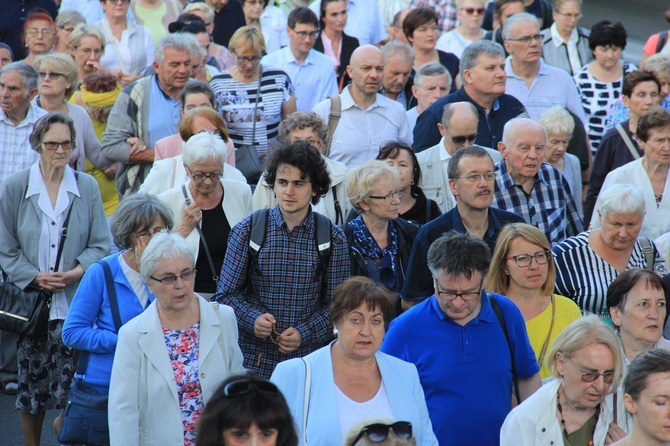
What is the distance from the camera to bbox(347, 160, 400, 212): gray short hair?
7008mm

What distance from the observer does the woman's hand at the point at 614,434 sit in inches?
202

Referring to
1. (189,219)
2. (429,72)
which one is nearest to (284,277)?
(189,219)

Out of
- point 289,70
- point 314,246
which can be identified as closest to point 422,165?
point 314,246

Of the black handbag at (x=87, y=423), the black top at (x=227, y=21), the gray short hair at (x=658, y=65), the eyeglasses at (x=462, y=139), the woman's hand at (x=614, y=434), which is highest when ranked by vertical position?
the black top at (x=227, y=21)

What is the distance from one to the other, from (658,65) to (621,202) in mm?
3779

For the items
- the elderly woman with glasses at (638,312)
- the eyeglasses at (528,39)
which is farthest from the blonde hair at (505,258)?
the eyeglasses at (528,39)

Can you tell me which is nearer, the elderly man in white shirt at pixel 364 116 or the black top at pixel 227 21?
the elderly man in white shirt at pixel 364 116

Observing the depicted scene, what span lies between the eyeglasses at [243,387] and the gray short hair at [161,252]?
5.10 ft

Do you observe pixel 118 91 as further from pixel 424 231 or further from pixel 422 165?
pixel 424 231

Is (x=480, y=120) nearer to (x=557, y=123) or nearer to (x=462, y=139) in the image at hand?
(x=557, y=123)

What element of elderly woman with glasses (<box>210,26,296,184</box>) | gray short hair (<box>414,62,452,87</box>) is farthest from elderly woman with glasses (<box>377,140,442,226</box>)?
gray short hair (<box>414,62,452,87</box>)

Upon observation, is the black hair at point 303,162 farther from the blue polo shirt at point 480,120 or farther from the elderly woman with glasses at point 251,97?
the elderly woman with glasses at point 251,97

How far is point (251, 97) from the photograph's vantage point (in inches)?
369

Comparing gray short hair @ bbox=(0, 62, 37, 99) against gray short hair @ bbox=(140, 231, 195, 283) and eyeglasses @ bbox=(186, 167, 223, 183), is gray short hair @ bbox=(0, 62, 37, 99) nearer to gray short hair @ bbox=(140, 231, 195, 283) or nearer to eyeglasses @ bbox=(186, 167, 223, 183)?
eyeglasses @ bbox=(186, 167, 223, 183)
